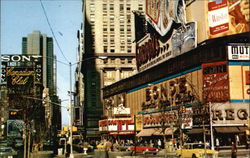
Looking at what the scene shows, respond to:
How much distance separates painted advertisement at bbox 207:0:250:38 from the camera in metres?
66.0

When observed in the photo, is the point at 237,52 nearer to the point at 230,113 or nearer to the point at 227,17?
the point at 227,17

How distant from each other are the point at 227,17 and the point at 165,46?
1057 inches

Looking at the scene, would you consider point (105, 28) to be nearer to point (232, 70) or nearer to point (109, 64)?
point (109, 64)

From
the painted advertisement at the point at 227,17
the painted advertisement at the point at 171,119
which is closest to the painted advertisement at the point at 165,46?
Result: the painted advertisement at the point at 227,17

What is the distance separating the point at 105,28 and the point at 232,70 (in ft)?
349

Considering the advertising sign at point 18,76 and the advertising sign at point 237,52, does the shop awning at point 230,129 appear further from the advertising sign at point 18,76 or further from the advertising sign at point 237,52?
the advertising sign at point 18,76

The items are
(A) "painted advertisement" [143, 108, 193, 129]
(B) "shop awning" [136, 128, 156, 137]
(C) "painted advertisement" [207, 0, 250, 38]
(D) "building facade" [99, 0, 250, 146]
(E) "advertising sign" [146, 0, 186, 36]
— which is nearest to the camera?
(C) "painted advertisement" [207, 0, 250, 38]

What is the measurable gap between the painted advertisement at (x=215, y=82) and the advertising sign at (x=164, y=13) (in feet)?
49.8

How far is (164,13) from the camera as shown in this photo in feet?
305

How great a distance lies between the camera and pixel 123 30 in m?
170

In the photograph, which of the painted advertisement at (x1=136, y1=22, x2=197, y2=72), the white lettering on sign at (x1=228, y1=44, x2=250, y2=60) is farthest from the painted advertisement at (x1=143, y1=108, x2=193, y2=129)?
the white lettering on sign at (x1=228, y1=44, x2=250, y2=60)

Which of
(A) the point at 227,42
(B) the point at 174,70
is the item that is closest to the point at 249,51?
(A) the point at 227,42

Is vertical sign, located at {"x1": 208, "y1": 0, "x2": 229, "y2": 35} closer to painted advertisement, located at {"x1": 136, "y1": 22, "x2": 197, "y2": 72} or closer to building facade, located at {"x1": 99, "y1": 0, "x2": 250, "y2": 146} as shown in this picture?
building facade, located at {"x1": 99, "y1": 0, "x2": 250, "y2": 146}

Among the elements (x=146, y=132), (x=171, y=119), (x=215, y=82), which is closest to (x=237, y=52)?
(x=215, y=82)
